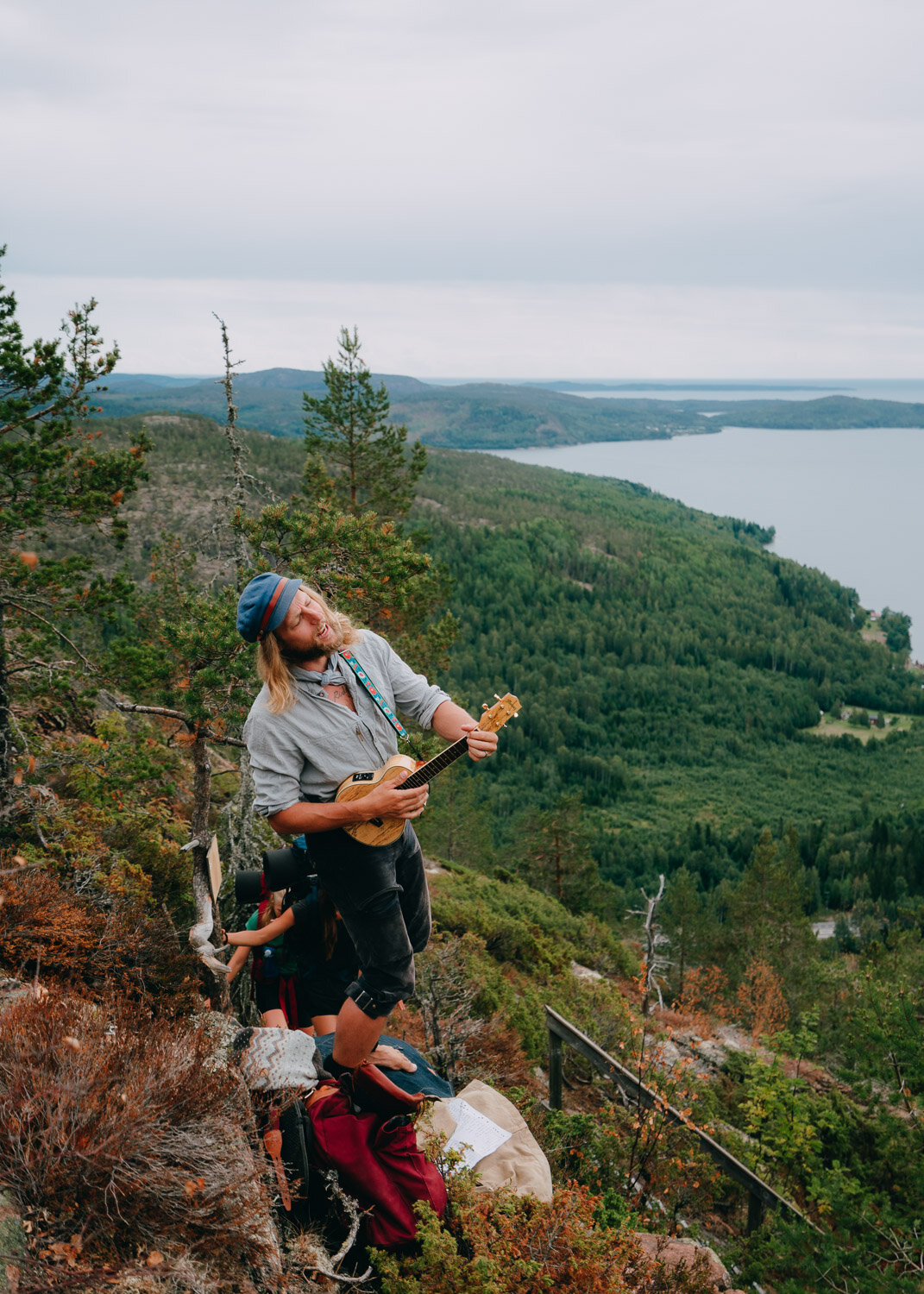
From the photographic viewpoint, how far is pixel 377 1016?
10.6ft

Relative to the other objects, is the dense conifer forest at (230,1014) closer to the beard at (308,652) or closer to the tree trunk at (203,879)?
the tree trunk at (203,879)

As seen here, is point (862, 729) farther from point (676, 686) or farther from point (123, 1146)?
point (123, 1146)

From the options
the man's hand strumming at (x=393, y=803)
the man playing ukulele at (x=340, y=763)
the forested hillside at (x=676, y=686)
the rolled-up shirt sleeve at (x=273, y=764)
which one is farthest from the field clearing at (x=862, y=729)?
the rolled-up shirt sleeve at (x=273, y=764)

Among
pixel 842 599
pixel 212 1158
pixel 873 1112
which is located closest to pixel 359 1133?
pixel 212 1158

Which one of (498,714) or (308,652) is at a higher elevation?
(308,652)

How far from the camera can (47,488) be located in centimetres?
697

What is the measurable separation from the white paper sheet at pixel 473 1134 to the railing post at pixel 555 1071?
5.61ft

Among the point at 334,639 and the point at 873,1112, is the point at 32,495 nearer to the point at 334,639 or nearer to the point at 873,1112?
the point at 334,639

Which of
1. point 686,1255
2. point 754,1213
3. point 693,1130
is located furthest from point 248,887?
point 754,1213

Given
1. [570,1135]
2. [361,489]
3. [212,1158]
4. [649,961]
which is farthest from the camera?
[361,489]

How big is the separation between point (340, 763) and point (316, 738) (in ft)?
0.47

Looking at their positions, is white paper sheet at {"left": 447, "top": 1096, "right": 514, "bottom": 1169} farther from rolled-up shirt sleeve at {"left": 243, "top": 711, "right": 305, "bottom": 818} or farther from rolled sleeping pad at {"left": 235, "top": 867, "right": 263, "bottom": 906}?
rolled-up shirt sleeve at {"left": 243, "top": 711, "right": 305, "bottom": 818}

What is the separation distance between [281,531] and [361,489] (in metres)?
10.8

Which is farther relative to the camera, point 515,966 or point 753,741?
point 753,741
